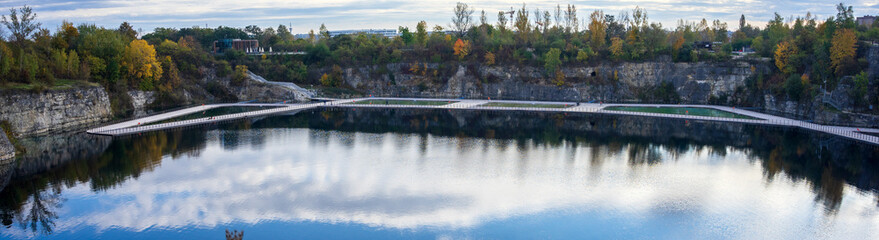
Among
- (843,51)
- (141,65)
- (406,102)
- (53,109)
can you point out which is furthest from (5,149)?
(843,51)

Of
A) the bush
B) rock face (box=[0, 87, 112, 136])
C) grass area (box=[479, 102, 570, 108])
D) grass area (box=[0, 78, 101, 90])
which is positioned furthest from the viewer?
grass area (box=[479, 102, 570, 108])

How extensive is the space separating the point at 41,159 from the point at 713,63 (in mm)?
65383

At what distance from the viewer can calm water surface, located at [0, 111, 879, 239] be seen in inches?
938

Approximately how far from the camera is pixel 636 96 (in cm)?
Answer: 6869

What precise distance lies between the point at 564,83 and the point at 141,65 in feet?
164

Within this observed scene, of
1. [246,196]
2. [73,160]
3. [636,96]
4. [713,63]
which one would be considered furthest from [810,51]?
[73,160]

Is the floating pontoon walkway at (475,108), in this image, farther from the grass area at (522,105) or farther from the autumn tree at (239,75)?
the autumn tree at (239,75)

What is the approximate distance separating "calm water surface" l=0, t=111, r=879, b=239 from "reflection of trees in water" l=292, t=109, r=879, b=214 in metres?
0.23

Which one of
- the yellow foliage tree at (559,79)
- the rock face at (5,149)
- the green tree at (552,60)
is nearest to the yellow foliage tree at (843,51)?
the yellow foliage tree at (559,79)

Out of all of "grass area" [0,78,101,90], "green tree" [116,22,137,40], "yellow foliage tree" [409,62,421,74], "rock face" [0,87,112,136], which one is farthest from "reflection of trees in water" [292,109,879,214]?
"green tree" [116,22,137,40]

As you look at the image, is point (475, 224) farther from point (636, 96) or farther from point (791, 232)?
point (636, 96)

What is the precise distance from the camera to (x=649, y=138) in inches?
1713

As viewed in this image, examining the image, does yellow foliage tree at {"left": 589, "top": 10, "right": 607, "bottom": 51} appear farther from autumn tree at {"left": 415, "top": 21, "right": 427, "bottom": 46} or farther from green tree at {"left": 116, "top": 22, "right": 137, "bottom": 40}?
green tree at {"left": 116, "top": 22, "right": 137, "bottom": 40}

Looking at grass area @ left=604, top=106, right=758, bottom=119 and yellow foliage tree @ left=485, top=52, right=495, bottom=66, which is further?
yellow foliage tree @ left=485, top=52, right=495, bottom=66
